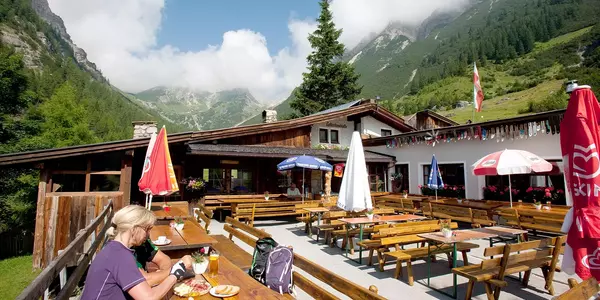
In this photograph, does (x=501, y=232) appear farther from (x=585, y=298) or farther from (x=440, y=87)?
(x=440, y=87)

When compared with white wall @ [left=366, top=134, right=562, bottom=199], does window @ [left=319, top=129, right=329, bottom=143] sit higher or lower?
higher

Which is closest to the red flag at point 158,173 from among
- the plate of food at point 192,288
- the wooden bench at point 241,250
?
the wooden bench at point 241,250

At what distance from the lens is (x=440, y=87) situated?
87.4 metres

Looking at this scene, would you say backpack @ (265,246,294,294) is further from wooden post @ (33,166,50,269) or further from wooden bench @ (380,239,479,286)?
wooden post @ (33,166,50,269)

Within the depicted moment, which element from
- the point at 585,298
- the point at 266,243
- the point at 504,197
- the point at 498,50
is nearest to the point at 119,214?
the point at 266,243

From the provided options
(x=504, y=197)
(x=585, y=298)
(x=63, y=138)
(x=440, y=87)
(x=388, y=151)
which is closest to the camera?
(x=585, y=298)

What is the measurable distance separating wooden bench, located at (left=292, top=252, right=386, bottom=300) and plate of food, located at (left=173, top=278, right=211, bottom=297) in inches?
41.5

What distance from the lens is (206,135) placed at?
1267cm

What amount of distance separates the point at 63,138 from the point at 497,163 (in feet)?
122

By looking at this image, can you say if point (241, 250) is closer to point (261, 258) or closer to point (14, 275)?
point (261, 258)

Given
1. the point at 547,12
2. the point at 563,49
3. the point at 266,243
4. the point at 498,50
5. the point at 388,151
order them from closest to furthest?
1. the point at 266,243
2. the point at 388,151
3. the point at 563,49
4. the point at 498,50
5. the point at 547,12

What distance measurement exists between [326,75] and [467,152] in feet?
82.1

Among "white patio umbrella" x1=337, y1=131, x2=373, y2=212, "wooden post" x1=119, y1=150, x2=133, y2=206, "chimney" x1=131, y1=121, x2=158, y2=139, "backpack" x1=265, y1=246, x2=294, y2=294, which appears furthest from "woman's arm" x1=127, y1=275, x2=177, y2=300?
"chimney" x1=131, y1=121, x2=158, y2=139

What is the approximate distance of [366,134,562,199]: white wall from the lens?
10.5 metres
